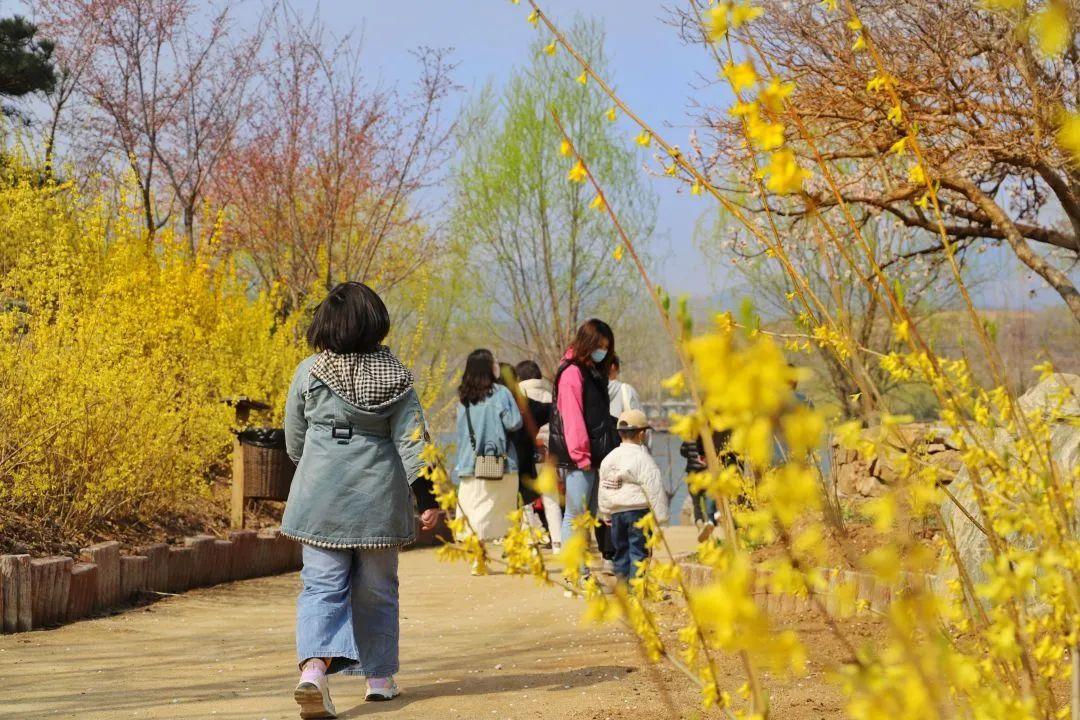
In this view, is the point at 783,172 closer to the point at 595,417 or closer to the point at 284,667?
the point at 284,667

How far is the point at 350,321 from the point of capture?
486 cm

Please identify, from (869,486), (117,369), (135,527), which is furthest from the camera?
(869,486)

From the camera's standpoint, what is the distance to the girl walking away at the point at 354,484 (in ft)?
15.5

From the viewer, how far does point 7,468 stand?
684cm

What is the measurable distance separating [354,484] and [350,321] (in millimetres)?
645

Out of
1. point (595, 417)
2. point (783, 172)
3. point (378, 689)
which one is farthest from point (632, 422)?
point (783, 172)

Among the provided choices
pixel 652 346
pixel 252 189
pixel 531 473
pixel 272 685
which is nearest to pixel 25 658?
pixel 272 685

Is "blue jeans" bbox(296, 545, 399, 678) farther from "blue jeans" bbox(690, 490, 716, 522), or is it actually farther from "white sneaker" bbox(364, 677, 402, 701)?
"blue jeans" bbox(690, 490, 716, 522)

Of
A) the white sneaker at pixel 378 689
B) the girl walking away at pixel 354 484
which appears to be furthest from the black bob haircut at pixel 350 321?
the white sneaker at pixel 378 689

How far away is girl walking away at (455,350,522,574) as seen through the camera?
30.5 feet

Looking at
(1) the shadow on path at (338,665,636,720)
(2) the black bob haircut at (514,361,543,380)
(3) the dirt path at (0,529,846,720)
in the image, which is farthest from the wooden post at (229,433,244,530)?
(1) the shadow on path at (338,665,636,720)

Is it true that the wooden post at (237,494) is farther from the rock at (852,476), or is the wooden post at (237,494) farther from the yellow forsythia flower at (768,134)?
the yellow forsythia flower at (768,134)

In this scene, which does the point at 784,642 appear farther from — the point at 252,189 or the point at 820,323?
the point at 252,189

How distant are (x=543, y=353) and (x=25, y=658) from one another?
21.4 metres
